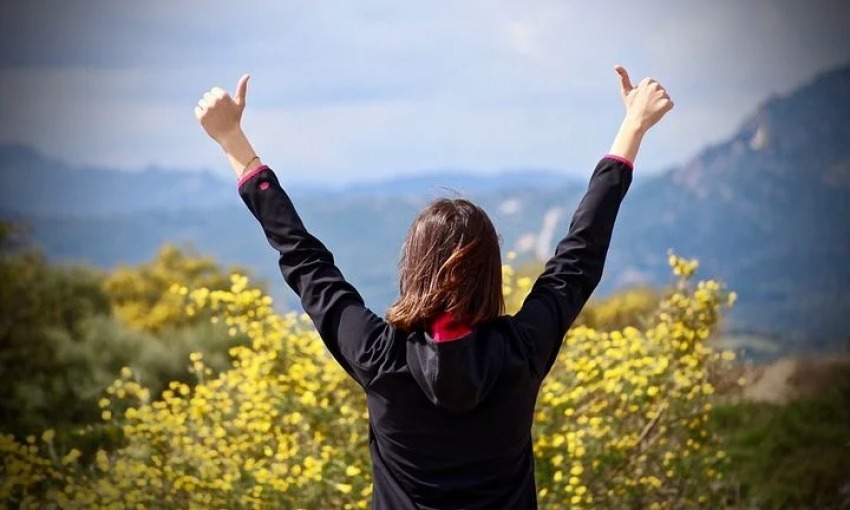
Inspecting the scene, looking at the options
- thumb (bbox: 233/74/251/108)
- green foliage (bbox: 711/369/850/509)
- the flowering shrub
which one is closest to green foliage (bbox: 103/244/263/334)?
the flowering shrub

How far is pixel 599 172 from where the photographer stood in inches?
68.0

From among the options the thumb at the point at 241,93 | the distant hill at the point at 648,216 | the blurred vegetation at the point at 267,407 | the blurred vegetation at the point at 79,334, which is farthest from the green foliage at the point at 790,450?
the thumb at the point at 241,93

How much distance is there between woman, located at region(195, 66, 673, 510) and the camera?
157 cm

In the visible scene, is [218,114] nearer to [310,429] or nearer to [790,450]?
[310,429]

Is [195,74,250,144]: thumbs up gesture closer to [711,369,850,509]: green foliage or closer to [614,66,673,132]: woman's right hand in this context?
[614,66,673,132]: woman's right hand

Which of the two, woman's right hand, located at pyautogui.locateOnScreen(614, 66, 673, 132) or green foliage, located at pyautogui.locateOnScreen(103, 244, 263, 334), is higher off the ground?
green foliage, located at pyautogui.locateOnScreen(103, 244, 263, 334)

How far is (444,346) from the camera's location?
155 cm

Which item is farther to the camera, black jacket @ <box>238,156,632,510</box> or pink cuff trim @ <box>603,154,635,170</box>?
pink cuff trim @ <box>603,154,635,170</box>

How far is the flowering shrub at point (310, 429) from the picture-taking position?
336cm

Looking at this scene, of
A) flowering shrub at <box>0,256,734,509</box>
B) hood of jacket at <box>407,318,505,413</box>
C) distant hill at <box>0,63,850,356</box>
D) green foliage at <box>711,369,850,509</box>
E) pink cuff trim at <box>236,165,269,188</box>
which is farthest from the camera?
green foliage at <box>711,369,850,509</box>

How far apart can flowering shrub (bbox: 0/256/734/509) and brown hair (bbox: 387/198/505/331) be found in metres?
1.62

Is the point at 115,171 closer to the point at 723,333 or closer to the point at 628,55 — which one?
the point at 628,55

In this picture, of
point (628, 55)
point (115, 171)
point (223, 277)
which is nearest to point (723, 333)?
point (628, 55)

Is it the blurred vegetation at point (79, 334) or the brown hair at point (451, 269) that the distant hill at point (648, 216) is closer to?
A: the blurred vegetation at point (79, 334)
